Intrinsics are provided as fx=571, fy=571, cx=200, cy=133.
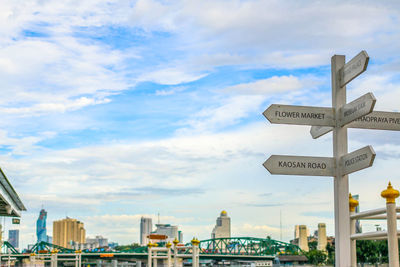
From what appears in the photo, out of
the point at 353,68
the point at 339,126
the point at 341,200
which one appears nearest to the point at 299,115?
the point at 339,126

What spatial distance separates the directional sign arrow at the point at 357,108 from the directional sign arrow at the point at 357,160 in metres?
0.53

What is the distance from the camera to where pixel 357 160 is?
835cm

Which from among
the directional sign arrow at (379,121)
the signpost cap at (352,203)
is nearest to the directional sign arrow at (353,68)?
the directional sign arrow at (379,121)

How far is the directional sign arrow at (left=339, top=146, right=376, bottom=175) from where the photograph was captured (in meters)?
8.04

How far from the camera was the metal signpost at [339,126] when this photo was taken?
8.63 metres

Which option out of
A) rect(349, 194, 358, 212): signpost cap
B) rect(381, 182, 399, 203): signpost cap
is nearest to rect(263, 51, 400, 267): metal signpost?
rect(349, 194, 358, 212): signpost cap

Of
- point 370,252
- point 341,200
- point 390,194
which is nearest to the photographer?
point 390,194

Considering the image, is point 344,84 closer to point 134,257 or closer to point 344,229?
point 344,229

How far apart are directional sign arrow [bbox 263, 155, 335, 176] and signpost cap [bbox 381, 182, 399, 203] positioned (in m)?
1.65

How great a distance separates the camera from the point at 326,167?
8.86 metres

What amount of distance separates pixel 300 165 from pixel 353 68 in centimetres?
169

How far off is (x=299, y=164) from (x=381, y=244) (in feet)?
237

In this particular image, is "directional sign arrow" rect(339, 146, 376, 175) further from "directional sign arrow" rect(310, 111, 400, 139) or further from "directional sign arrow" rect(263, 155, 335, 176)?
"directional sign arrow" rect(310, 111, 400, 139)

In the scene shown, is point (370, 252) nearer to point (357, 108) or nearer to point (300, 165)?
point (300, 165)
